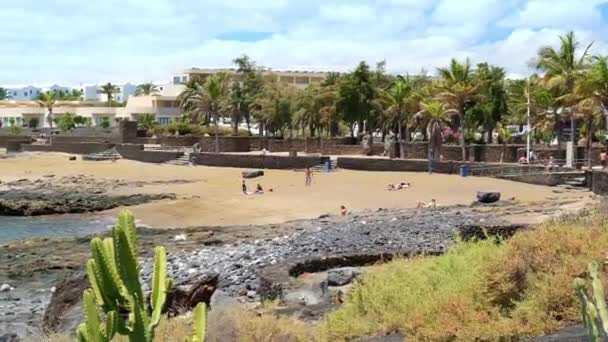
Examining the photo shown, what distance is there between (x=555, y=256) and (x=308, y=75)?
378 ft

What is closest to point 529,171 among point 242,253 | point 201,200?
point 201,200

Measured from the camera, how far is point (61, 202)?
135 ft

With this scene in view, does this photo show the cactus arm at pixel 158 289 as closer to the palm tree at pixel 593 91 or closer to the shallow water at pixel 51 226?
the shallow water at pixel 51 226

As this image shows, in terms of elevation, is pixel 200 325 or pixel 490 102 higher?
pixel 490 102

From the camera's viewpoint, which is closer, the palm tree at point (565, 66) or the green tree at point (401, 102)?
the palm tree at point (565, 66)

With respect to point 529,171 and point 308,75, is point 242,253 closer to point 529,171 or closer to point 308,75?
point 529,171

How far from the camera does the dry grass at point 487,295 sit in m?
8.60

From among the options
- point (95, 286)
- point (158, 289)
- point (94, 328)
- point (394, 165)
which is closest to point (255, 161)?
point (394, 165)

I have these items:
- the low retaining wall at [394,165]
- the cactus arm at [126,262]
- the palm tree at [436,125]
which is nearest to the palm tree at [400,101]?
the palm tree at [436,125]

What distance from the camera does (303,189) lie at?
133 feet

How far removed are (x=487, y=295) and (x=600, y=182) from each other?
24.1 meters

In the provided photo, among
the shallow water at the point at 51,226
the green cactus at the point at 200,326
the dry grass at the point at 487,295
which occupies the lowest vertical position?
the shallow water at the point at 51,226

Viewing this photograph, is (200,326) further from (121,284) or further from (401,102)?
(401,102)

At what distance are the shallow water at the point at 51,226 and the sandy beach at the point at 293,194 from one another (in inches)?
75.5
